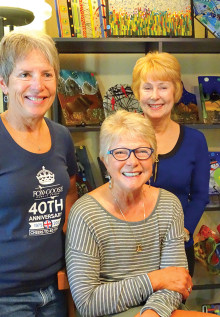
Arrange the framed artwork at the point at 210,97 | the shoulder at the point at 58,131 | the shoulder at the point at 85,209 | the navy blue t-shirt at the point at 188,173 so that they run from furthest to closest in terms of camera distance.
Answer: the framed artwork at the point at 210,97
the navy blue t-shirt at the point at 188,173
the shoulder at the point at 58,131
the shoulder at the point at 85,209

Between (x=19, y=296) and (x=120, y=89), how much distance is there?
1581 mm

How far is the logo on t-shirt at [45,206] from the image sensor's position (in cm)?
131

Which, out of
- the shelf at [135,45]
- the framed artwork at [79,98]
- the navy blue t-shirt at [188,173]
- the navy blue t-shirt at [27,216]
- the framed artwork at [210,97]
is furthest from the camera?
the framed artwork at [210,97]

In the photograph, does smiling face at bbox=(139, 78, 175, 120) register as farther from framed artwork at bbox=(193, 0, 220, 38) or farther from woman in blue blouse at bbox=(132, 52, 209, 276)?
framed artwork at bbox=(193, 0, 220, 38)

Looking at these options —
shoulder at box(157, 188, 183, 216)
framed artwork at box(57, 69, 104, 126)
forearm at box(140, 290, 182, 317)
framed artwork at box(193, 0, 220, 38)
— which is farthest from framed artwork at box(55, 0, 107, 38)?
forearm at box(140, 290, 182, 317)

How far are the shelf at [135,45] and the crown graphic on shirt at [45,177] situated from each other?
3.83 ft

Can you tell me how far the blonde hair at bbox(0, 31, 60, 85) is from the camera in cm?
130

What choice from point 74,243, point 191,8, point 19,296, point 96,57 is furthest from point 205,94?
point 19,296

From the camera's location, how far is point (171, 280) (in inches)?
54.3

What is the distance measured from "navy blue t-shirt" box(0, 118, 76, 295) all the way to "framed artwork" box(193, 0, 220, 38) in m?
1.55

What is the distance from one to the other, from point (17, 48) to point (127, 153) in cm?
50

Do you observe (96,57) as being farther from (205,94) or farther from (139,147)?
(139,147)

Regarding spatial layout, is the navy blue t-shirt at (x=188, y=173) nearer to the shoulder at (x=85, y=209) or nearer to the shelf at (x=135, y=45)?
the shoulder at (x=85, y=209)

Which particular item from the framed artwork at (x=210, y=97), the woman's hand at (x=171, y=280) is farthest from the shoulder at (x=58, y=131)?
the framed artwork at (x=210, y=97)
